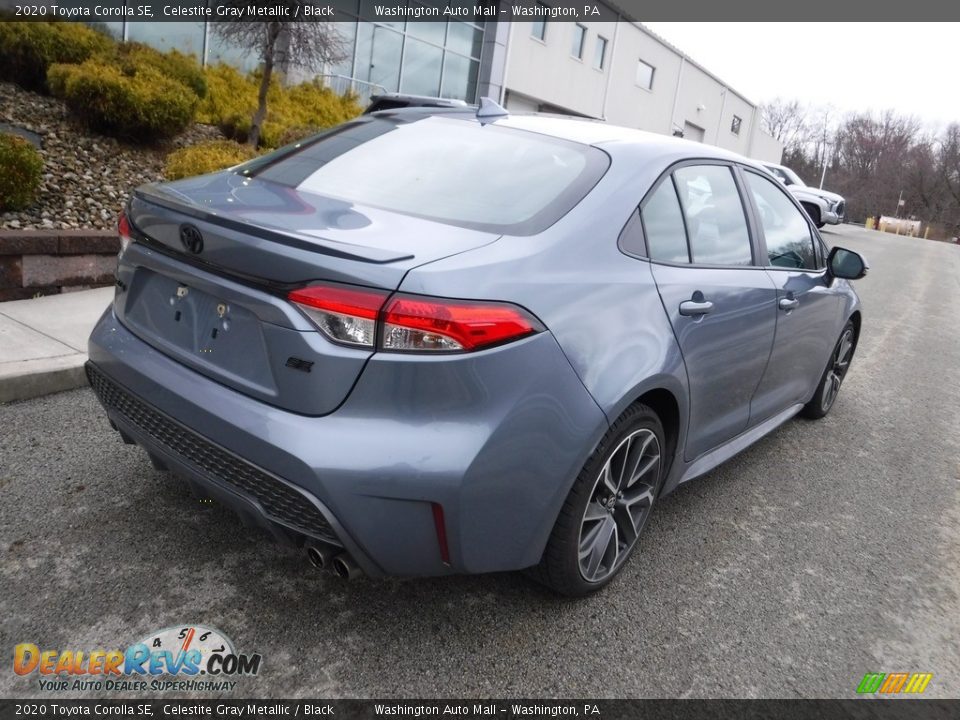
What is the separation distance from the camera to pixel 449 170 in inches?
108

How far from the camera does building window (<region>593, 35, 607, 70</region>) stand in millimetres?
29797

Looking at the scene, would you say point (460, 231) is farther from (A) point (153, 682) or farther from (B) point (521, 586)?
(A) point (153, 682)

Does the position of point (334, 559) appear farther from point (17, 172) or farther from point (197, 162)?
point (197, 162)

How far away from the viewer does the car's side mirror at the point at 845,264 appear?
4.24m

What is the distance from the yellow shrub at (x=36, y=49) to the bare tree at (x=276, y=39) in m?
1.88

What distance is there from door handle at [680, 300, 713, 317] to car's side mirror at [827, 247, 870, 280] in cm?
174

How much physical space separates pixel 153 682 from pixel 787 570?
2394 mm

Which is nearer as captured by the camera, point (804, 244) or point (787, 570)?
point (787, 570)

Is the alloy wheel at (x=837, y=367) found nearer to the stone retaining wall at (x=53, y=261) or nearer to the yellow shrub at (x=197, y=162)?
the stone retaining wall at (x=53, y=261)

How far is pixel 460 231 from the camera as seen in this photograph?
2.32 metres

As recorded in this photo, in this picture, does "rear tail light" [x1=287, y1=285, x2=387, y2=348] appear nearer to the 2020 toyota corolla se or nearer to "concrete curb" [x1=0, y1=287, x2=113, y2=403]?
the 2020 toyota corolla se

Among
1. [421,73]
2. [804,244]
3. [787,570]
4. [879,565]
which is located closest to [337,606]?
[787,570]

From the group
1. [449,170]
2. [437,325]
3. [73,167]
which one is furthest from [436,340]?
[73,167]

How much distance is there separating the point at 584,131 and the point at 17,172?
16.2 feet
